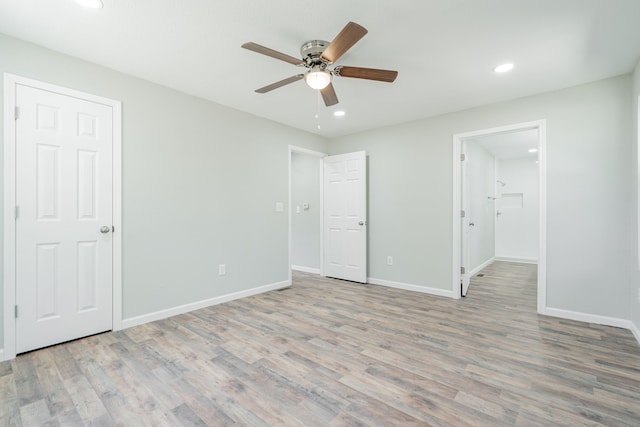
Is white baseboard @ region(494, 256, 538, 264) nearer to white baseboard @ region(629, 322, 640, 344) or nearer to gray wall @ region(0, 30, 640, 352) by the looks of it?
gray wall @ region(0, 30, 640, 352)

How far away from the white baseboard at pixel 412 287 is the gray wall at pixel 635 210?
64.8 inches

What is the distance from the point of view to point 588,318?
9.81 ft

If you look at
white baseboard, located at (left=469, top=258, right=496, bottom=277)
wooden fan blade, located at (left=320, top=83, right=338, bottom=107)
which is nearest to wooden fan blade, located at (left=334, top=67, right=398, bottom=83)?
wooden fan blade, located at (left=320, top=83, right=338, bottom=107)

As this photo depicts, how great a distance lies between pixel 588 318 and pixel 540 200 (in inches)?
50.5

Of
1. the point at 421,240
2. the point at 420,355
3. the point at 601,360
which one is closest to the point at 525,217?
the point at 421,240

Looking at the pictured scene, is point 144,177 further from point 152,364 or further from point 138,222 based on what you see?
point 152,364

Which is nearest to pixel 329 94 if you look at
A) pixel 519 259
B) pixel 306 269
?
pixel 306 269

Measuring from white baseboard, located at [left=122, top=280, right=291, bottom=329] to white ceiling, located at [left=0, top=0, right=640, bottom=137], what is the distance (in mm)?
2390

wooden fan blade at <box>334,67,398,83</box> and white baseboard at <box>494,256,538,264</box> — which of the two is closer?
wooden fan blade at <box>334,67,398,83</box>

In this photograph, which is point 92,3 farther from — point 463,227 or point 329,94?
point 463,227

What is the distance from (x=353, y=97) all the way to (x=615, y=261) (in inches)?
124

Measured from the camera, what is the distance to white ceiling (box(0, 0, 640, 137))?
191 cm

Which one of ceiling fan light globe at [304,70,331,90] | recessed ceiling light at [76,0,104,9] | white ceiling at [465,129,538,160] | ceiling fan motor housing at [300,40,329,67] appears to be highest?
recessed ceiling light at [76,0,104,9]

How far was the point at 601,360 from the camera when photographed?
221 centimetres
